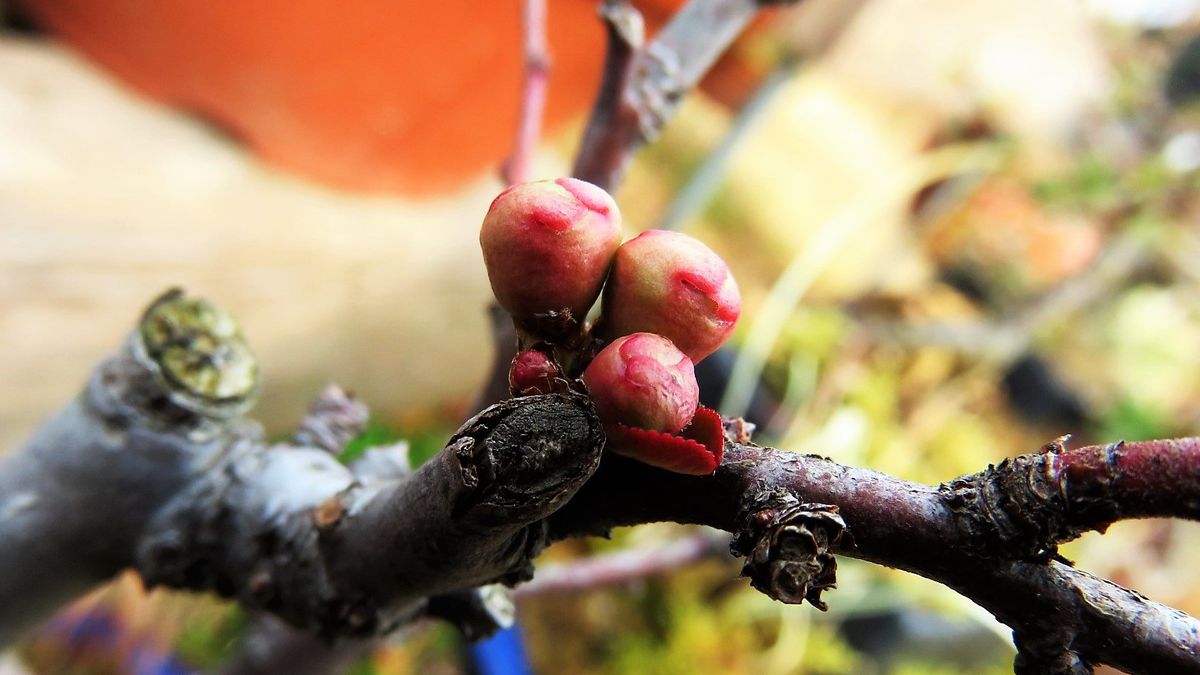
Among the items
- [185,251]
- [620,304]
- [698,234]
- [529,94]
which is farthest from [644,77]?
[698,234]

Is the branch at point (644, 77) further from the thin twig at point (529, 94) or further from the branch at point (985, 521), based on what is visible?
the branch at point (985, 521)

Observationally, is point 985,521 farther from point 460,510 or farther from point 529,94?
point 529,94

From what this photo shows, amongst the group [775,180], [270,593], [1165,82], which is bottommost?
[270,593]

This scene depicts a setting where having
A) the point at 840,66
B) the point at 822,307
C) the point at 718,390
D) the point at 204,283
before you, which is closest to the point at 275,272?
the point at 204,283

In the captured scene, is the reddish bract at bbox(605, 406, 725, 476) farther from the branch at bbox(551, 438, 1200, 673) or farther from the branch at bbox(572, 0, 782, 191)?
the branch at bbox(572, 0, 782, 191)

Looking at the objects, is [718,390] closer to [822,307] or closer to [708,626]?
[708,626]

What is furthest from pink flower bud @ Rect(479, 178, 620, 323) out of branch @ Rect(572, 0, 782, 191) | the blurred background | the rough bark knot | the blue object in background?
the blue object in background
